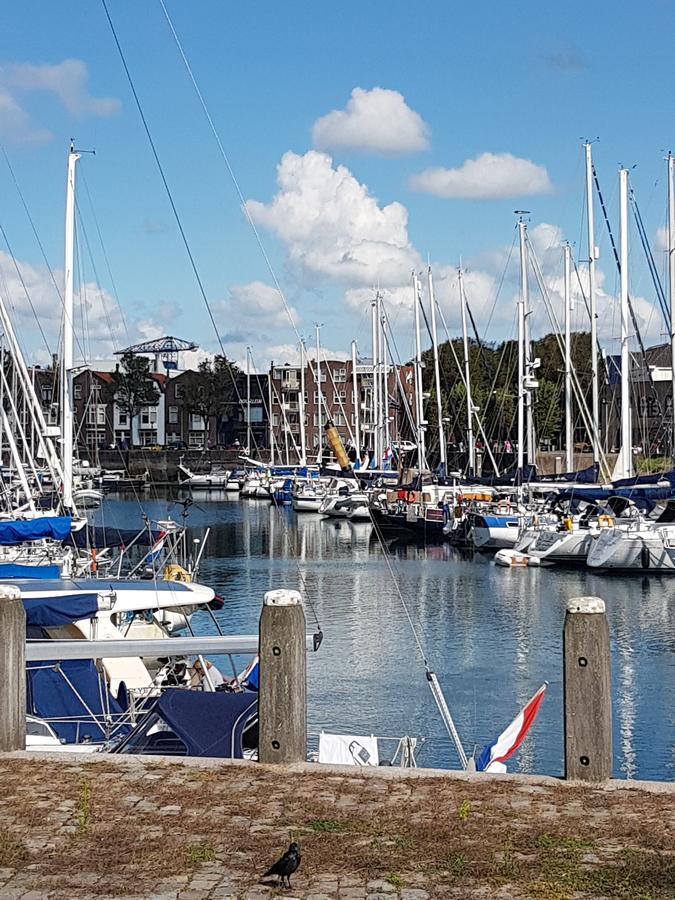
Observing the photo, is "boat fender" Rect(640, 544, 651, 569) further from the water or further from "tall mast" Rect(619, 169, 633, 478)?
"tall mast" Rect(619, 169, 633, 478)

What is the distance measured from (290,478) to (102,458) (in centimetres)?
5135

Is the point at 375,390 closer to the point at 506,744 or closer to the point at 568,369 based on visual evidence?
the point at 568,369

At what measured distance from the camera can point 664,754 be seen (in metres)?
25.3

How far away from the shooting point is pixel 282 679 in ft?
37.7

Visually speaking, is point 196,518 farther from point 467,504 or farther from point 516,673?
point 516,673

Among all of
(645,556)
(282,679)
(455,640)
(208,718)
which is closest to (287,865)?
(282,679)

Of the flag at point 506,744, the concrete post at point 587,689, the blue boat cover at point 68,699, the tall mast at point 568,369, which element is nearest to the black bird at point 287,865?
the concrete post at point 587,689

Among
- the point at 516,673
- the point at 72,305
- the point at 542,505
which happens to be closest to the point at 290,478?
the point at 542,505

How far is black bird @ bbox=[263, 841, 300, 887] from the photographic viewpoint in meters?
8.58

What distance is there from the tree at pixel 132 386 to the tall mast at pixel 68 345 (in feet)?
446

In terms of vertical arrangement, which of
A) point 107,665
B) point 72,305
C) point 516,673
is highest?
point 72,305

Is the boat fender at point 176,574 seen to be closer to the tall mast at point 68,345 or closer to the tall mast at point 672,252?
the tall mast at point 68,345

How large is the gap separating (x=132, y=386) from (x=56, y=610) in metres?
164

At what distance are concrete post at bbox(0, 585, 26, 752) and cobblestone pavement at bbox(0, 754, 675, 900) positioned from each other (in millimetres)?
268
